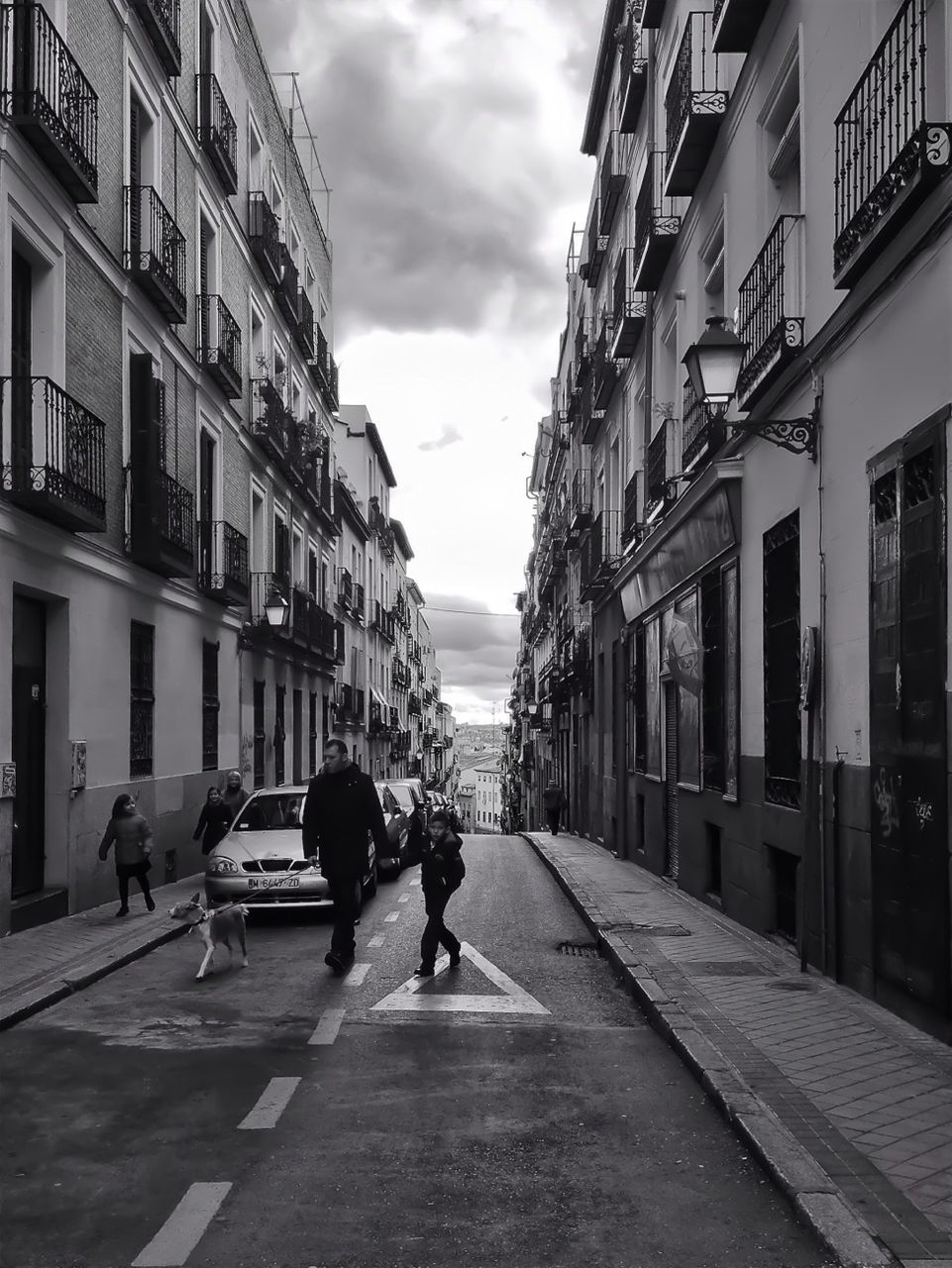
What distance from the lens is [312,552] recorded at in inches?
1273

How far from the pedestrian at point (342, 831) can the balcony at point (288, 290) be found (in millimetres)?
17522

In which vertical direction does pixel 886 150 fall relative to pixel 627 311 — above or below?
below

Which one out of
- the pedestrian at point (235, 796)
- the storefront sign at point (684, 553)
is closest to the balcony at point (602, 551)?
the storefront sign at point (684, 553)

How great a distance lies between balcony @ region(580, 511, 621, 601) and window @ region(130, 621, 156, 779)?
7.95 m

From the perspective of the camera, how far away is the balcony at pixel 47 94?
440 inches

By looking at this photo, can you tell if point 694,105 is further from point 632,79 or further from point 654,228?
point 632,79

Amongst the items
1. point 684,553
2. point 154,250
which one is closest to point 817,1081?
point 684,553

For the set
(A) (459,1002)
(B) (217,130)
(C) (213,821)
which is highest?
(B) (217,130)

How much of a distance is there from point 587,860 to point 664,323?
8.67 meters

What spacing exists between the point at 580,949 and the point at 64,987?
4467mm

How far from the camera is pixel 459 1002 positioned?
8664mm

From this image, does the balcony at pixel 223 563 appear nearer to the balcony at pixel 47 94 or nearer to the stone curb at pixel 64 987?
the balcony at pixel 47 94

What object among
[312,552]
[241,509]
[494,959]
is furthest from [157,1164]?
[312,552]

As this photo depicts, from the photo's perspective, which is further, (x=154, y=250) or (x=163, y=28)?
(x=154, y=250)
